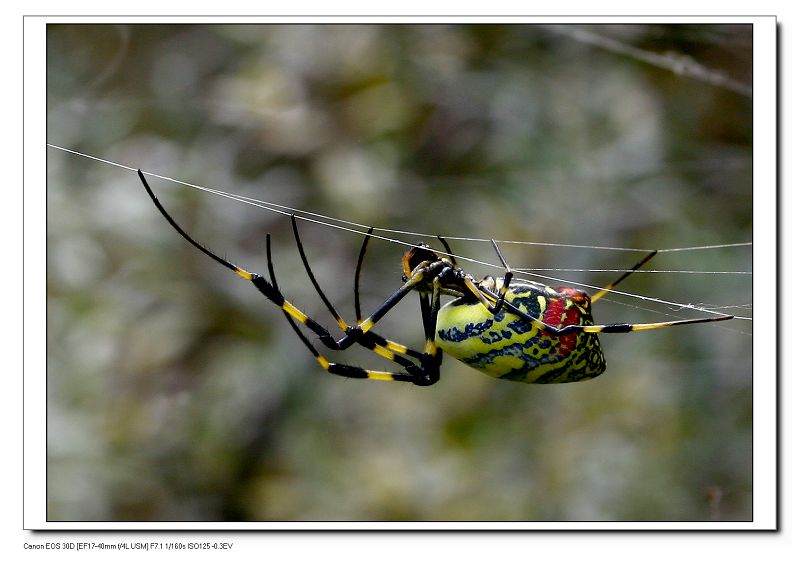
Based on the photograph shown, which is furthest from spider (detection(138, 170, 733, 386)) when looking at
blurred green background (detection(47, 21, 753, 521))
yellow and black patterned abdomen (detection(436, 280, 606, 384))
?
blurred green background (detection(47, 21, 753, 521))

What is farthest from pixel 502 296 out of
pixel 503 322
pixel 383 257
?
A: pixel 383 257

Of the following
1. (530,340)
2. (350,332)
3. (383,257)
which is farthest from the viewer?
(383,257)

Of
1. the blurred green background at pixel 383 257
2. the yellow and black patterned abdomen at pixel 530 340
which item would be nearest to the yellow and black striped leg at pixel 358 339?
the yellow and black patterned abdomen at pixel 530 340

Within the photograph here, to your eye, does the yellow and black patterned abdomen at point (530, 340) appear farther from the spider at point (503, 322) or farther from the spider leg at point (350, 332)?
the spider leg at point (350, 332)

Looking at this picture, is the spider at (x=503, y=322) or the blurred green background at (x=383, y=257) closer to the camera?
the spider at (x=503, y=322)

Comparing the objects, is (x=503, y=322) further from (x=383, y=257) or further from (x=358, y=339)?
(x=383, y=257)

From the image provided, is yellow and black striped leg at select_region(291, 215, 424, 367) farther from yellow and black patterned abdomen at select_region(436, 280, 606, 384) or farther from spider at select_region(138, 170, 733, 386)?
yellow and black patterned abdomen at select_region(436, 280, 606, 384)
